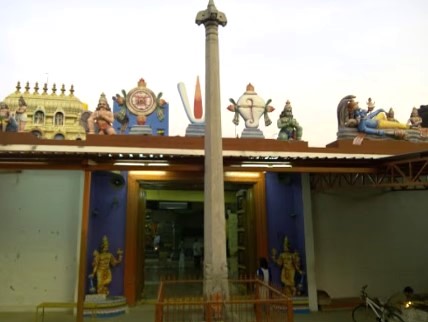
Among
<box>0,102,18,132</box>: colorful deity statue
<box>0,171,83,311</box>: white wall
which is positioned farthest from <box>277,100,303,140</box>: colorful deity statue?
<box>0,102,18,132</box>: colorful deity statue

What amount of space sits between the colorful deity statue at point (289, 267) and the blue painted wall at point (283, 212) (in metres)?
0.27

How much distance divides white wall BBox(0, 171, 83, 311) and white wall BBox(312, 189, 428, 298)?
644 centimetres

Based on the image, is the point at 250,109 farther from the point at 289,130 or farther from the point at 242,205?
the point at 242,205

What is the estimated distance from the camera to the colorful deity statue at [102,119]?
11.3m

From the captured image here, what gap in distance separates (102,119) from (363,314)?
829 centimetres

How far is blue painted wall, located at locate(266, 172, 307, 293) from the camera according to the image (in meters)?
10.7

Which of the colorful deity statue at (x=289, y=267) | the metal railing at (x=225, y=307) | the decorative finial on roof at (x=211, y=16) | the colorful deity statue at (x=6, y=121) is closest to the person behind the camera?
the metal railing at (x=225, y=307)

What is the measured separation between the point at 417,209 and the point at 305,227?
3765mm

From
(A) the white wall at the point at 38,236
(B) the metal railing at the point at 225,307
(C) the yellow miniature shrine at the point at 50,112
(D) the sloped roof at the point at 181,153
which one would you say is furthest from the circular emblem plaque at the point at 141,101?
(B) the metal railing at the point at 225,307

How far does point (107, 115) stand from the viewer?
11.4m

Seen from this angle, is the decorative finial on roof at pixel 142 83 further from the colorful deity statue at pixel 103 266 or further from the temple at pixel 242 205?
the colorful deity statue at pixel 103 266

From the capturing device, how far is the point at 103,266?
10.0 m

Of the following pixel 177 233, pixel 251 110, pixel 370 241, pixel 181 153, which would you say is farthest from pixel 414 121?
pixel 177 233

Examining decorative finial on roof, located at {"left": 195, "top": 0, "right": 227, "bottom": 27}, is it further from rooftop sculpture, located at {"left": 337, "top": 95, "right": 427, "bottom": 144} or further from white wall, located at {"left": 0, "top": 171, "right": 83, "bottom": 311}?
rooftop sculpture, located at {"left": 337, "top": 95, "right": 427, "bottom": 144}
